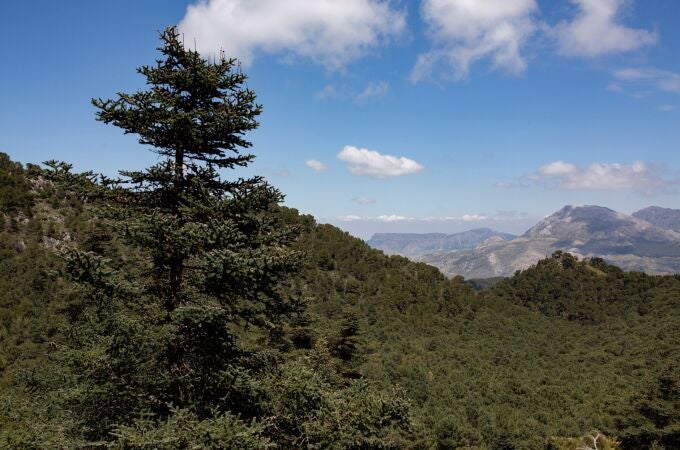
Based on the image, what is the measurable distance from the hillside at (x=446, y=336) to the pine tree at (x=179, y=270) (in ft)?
2.71

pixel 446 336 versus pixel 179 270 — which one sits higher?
pixel 179 270

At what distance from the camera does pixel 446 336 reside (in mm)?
53438

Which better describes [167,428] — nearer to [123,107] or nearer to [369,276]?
[123,107]

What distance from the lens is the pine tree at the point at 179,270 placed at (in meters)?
7.34

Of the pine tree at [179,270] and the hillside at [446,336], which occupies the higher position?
the pine tree at [179,270]

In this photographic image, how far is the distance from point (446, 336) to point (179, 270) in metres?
50.4

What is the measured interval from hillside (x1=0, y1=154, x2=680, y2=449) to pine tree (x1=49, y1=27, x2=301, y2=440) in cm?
82

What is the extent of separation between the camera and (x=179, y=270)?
8344 millimetres

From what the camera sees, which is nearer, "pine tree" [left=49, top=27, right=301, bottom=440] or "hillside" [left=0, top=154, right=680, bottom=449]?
"pine tree" [left=49, top=27, right=301, bottom=440]

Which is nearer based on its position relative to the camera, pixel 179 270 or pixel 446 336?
pixel 179 270

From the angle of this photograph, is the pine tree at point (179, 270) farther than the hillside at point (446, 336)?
No

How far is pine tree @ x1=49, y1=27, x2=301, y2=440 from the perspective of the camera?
7.34 metres

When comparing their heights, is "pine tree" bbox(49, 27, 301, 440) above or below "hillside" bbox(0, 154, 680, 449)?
above

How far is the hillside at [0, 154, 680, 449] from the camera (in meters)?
23.9
